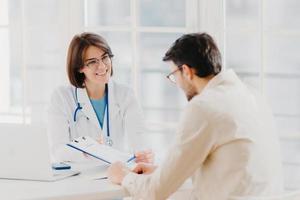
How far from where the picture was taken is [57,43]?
177 inches

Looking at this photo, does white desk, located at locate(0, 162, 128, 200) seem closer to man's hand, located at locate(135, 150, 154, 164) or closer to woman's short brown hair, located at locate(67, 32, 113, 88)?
man's hand, located at locate(135, 150, 154, 164)

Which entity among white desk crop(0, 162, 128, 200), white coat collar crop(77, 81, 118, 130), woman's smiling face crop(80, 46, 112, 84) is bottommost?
white desk crop(0, 162, 128, 200)

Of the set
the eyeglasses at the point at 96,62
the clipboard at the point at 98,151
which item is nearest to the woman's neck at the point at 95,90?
the eyeglasses at the point at 96,62

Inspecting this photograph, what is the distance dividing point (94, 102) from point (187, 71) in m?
1.13

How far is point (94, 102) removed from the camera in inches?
147

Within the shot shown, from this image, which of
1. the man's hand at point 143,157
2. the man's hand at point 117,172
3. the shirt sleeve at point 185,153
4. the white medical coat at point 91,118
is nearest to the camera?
the shirt sleeve at point 185,153

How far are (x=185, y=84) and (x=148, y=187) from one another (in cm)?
43

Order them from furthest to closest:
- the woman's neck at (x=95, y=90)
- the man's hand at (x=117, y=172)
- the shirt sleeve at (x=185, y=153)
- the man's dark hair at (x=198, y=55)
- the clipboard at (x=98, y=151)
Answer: the woman's neck at (x=95, y=90) < the clipboard at (x=98, y=151) < the man's hand at (x=117, y=172) < the man's dark hair at (x=198, y=55) < the shirt sleeve at (x=185, y=153)

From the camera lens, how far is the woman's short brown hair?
3.67m

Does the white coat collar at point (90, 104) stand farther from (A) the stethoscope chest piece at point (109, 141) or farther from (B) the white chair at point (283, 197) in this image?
(B) the white chair at point (283, 197)

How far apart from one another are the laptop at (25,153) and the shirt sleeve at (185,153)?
512 mm

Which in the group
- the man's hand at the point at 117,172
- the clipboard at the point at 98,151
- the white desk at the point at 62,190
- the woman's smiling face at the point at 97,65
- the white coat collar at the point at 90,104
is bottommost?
the white desk at the point at 62,190

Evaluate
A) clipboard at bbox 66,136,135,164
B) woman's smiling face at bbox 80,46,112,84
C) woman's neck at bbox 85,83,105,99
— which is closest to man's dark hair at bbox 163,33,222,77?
clipboard at bbox 66,136,135,164

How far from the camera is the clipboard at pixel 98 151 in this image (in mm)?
3061
